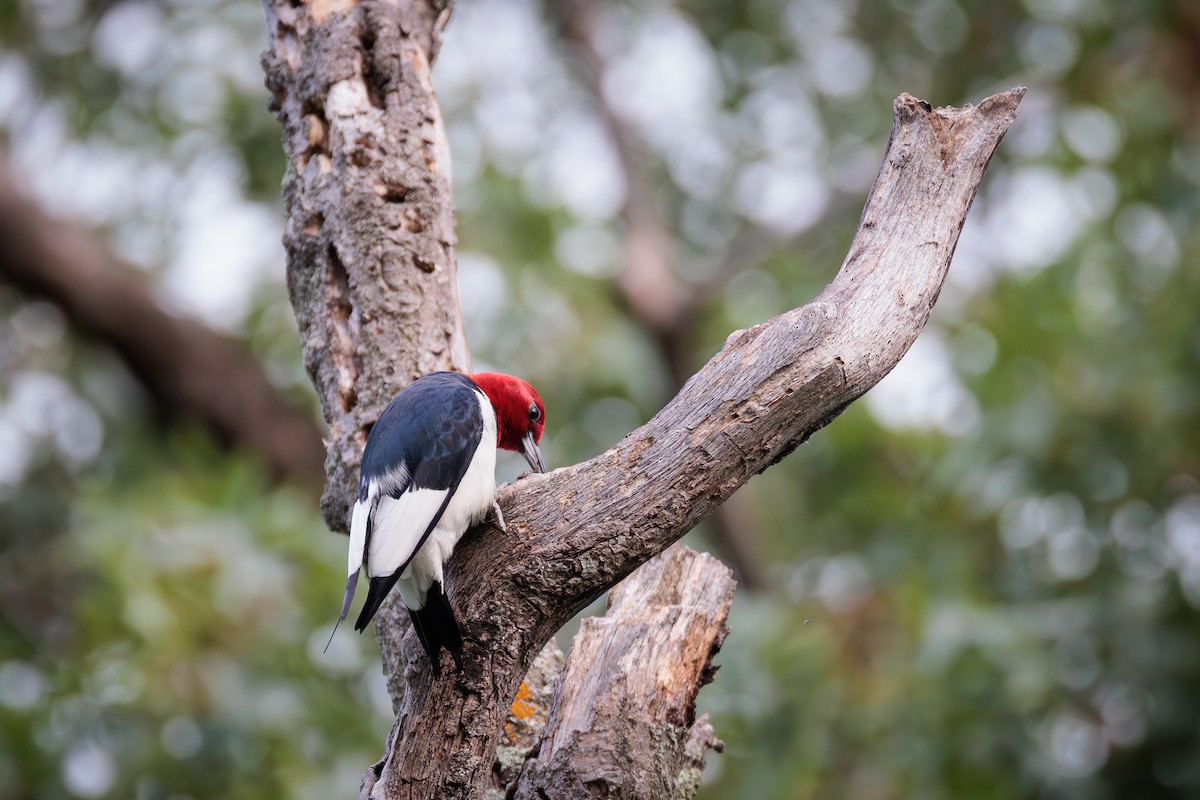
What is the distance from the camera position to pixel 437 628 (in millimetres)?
2559

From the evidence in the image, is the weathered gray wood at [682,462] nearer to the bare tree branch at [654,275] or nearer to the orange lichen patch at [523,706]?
the orange lichen patch at [523,706]

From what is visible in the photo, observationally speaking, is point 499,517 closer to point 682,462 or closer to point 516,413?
point 682,462

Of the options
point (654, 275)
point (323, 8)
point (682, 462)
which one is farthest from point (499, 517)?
point (654, 275)

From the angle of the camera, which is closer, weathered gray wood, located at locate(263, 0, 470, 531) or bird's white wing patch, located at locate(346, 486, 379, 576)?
bird's white wing patch, located at locate(346, 486, 379, 576)

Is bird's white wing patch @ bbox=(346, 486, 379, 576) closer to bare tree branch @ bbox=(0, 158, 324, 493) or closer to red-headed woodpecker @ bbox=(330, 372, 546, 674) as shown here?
red-headed woodpecker @ bbox=(330, 372, 546, 674)

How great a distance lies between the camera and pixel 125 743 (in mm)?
5266

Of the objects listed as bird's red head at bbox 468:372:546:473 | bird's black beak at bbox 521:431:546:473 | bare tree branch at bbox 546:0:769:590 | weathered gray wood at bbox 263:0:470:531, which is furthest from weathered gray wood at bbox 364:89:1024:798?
bare tree branch at bbox 546:0:769:590

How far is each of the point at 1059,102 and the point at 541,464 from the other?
230 inches

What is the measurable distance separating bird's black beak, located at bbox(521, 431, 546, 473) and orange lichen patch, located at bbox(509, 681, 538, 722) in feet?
3.01

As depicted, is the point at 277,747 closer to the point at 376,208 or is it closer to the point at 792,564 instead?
the point at 376,208

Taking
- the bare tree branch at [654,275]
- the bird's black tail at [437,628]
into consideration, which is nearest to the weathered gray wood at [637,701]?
→ the bird's black tail at [437,628]

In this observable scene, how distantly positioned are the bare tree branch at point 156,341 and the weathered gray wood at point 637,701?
16.7 ft

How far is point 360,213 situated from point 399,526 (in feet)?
3.23

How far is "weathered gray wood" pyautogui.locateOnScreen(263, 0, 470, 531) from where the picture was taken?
328 cm
